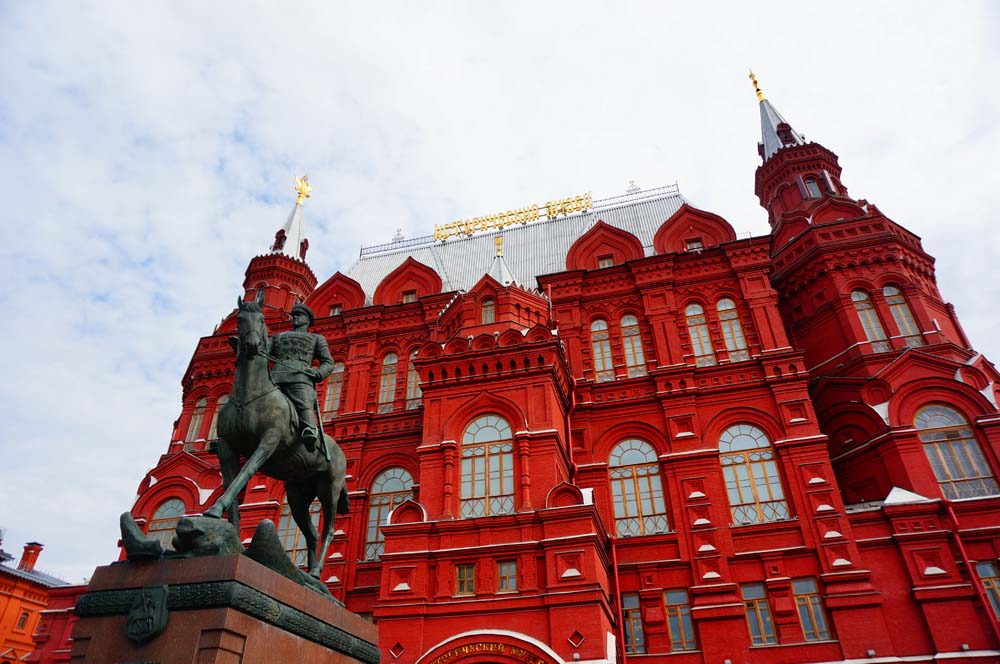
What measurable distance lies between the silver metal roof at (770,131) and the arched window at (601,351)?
1345 cm

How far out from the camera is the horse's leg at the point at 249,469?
6910 mm

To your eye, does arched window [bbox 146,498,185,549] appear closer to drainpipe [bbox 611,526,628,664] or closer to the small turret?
the small turret

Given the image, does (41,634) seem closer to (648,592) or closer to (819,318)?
(648,592)

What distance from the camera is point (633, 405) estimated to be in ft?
74.6

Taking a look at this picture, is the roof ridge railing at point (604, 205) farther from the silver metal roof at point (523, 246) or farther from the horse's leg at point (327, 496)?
the horse's leg at point (327, 496)

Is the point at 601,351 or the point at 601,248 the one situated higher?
the point at 601,248

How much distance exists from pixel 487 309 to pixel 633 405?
5960 mm

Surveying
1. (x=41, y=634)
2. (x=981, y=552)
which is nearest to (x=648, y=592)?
(x=981, y=552)

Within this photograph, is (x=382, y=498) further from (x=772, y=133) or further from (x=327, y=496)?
(x=772, y=133)

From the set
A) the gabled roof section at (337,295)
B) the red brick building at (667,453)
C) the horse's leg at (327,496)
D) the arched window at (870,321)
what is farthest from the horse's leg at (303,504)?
the gabled roof section at (337,295)

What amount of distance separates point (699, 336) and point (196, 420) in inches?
798

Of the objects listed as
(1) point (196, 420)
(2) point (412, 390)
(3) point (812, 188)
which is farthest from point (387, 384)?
(3) point (812, 188)

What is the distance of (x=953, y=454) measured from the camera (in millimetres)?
19750

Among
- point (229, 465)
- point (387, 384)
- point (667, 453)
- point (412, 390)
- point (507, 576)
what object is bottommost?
point (229, 465)
